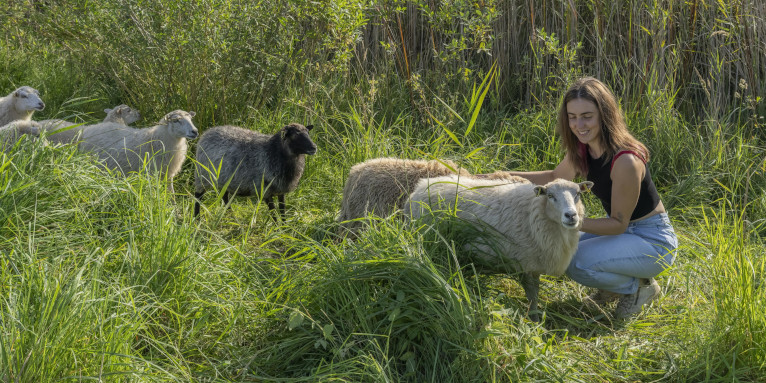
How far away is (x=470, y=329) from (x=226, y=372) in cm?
110

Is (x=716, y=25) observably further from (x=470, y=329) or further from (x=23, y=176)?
(x=23, y=176)

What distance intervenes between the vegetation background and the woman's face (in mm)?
647

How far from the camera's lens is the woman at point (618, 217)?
3.88 m

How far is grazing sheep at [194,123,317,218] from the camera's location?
18.4 feet

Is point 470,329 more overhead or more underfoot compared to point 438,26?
more underfoot

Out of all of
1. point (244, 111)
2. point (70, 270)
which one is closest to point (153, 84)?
point (244, 111)

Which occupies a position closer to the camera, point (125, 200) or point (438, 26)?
point (125, 200)

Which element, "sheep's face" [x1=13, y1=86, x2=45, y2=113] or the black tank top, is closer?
the black tank top

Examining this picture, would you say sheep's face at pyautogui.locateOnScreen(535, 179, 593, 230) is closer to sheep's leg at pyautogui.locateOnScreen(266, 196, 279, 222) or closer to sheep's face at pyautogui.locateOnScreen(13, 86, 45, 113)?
sheep's leg at pyautogui.locateOnScreen(266, 196, 279, 222)

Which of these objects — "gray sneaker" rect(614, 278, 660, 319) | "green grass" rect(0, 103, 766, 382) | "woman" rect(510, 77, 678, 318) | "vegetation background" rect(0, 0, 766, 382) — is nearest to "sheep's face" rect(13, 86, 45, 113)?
"vegetation background" rect(0, 0, 766, 382)

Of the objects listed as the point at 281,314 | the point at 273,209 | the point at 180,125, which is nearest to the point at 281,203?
the point at 273,209

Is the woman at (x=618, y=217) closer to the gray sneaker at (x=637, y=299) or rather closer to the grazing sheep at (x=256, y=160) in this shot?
the gray sneaker at (x=637, y=299)

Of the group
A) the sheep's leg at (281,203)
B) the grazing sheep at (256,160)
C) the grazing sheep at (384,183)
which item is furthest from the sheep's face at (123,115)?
the grazing sheep at (384,183)

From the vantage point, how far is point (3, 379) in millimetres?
2439
